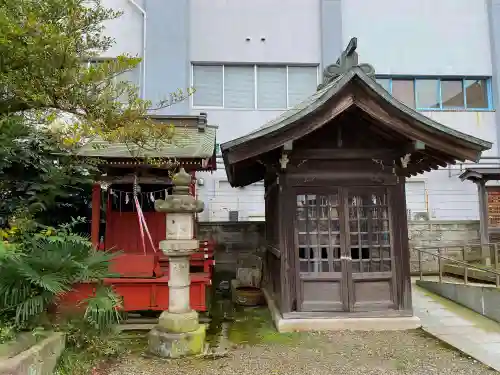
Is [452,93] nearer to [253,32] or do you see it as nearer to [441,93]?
[441,93]

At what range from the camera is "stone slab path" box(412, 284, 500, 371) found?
549 centimetres

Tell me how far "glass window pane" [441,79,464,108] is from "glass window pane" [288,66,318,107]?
17.2ft

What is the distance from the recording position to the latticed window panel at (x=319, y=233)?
6.75 meters

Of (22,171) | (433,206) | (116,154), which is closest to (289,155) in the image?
(116,154)

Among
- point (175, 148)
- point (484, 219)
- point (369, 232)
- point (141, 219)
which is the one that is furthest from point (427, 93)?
point (141, 219)

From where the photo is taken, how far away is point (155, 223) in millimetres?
9109

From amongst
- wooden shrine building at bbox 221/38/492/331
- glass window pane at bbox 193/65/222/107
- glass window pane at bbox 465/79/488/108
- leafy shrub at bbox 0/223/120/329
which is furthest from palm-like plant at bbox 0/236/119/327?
glass window pane at bbox 465/79/488/108

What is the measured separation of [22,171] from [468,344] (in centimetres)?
936

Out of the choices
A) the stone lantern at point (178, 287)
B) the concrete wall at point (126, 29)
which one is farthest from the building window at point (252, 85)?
the stone lantern at point (178, 287)

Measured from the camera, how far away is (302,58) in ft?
Answer: 49.3

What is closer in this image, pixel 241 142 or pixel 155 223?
pixel 241 142

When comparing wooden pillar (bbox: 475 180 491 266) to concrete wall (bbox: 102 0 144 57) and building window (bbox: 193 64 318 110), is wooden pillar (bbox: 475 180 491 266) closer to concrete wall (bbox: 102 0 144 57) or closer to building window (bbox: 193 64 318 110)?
building window (bbox: 193 64 318 110)

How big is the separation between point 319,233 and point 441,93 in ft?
38.5

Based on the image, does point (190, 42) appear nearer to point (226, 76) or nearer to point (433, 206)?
point (226, 76)
